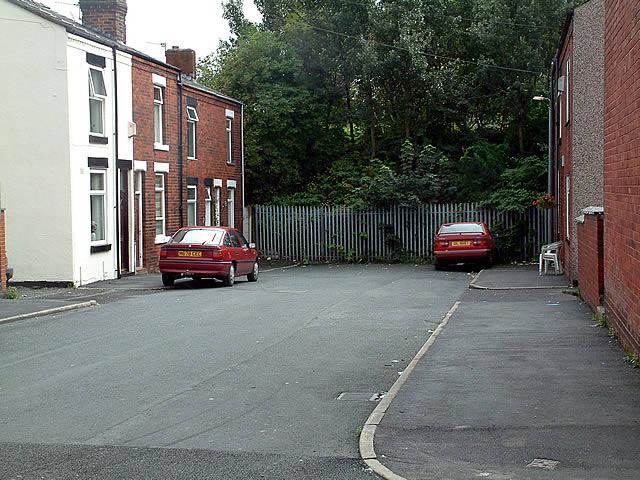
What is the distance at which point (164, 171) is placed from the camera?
30094mm

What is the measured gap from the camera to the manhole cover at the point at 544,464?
641 cm

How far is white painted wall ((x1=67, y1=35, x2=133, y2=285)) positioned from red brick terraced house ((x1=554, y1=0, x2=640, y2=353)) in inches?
485

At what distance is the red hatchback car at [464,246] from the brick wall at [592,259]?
1205 cm

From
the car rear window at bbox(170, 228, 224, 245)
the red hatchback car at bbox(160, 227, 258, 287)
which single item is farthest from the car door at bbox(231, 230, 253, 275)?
the car rear window at bbox(170, 228, 224, 245)

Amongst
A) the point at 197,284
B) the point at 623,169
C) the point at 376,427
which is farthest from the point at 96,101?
the point at 376,427

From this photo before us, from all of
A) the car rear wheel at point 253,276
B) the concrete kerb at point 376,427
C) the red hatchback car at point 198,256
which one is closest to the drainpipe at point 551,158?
the car rear wheel at point 253,276

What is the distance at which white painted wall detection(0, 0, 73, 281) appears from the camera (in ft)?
77.1

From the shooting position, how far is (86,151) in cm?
2458

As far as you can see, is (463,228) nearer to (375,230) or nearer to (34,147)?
(375,230)

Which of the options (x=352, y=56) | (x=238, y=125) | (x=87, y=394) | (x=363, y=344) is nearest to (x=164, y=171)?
(x=238, y=125)

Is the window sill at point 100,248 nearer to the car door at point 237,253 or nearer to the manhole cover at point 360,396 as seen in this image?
the car door at point 237,253

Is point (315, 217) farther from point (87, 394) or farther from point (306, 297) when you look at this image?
point (87, 394)

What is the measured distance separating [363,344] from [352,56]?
28.0 meters

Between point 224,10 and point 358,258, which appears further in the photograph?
point 224,10
